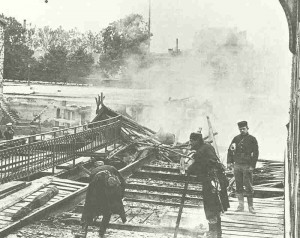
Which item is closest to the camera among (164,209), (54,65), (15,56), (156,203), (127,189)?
(164,209)

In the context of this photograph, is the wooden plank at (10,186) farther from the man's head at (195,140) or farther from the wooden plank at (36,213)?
the man's head at (195,140)

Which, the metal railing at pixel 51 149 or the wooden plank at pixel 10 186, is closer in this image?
the wooden plank at pixel 10 186

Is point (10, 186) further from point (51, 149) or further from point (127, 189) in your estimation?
point (127, 189)

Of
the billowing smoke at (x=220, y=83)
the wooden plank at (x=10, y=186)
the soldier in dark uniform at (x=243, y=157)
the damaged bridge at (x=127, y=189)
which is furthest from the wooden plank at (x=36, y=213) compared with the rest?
the billowing smoke at (x=220, y=83)

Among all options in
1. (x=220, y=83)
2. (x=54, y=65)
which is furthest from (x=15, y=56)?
(x=220, y=83)

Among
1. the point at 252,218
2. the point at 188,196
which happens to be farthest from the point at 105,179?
the point at 188,196

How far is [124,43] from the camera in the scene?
1945 inches

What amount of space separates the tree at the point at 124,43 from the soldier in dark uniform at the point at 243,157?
37.5 meters

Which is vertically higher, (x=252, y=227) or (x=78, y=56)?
(x=78, y=56)

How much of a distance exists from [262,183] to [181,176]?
285 centimetres

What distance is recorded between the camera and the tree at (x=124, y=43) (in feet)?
157

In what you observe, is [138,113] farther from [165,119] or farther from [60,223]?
[60,223]

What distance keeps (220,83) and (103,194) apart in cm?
3549

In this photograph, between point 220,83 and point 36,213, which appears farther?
point 220,83
